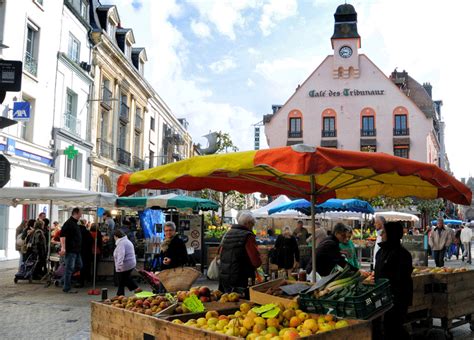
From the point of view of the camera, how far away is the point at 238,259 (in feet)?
22.0

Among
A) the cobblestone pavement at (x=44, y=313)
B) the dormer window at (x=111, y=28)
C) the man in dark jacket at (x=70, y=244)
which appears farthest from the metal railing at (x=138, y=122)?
the man in dark jacket at (x=70, y=244)

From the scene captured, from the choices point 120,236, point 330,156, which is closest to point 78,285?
point 120,236

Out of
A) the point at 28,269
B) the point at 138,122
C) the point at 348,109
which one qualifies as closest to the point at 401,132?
the point at 348,109

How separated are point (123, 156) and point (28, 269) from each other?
1983 centimetres

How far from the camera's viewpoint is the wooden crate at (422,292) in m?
6.64

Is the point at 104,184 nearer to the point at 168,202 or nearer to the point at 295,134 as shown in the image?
the point at 168,202

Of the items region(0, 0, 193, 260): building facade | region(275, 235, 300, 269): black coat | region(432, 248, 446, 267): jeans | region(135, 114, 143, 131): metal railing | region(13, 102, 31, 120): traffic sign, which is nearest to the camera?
region(275, 235, 300, 269): black coat

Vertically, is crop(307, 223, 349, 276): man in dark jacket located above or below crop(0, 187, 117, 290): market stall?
below

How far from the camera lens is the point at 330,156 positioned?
439 cm

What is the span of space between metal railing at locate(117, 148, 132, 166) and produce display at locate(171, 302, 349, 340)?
92.5ft

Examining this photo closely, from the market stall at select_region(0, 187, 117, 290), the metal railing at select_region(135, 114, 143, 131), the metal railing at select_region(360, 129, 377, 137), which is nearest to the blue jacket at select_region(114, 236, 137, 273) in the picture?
the market stall at select_region(0, 187, 117, 290)

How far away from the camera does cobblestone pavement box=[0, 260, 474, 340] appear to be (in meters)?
7.39

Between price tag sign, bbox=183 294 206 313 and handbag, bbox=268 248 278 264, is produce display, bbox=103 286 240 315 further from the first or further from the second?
handbag, bbox=268 248 278 264

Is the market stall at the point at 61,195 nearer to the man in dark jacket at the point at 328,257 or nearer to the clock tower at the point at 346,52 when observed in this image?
the man in dark jacket at the point at 328,257
